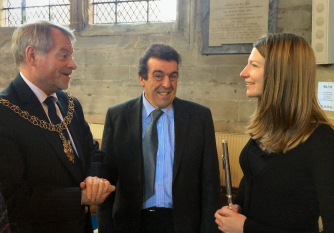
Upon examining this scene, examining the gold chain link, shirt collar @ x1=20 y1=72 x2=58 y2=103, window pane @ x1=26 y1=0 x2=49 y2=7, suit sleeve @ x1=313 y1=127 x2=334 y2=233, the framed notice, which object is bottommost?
suit sleeve @ x1=313 y1=127 x2=334 y2=233

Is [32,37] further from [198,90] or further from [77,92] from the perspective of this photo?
[77,92]

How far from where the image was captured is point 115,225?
2.05 m

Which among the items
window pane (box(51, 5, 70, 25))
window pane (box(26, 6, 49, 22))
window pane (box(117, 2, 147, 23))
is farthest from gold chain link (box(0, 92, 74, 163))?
window pane (box(26, 6, 49, 22))

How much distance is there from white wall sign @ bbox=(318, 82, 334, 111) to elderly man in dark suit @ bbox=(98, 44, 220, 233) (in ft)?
6.93

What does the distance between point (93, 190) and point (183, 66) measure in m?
3.06

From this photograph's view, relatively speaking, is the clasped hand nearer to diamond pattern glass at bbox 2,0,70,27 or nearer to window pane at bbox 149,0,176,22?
window pane at bbox 149,0,176,22

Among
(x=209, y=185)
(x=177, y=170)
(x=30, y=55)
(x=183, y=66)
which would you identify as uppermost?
(x=183, y=66)

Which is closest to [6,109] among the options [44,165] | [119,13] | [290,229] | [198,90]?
[44,165]

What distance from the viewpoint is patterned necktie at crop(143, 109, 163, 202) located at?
1972 mm

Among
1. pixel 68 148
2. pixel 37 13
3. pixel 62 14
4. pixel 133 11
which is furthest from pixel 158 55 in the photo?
pixel 37 13

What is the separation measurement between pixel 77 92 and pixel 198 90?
6.43 ft

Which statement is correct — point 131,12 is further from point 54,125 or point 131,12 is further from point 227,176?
point 227,176

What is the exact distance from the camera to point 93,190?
1.62m

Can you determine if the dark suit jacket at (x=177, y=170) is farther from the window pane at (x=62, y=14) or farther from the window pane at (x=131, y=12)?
the window pane at (x=62, y=14)
